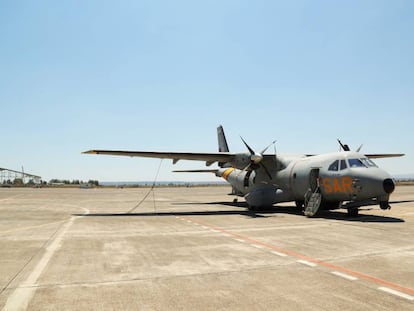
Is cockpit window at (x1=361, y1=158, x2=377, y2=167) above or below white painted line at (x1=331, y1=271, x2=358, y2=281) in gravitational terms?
above

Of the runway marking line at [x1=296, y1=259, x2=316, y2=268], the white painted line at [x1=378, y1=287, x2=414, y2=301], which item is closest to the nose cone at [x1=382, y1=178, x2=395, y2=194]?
the runway marking line at [x1=296, y1=259, x2=316, y2=268]

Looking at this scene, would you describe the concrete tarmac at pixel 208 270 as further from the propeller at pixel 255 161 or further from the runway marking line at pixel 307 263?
the propeller at pixel 255 161

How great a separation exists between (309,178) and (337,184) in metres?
1.97

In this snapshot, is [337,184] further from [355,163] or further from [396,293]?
[396,293]

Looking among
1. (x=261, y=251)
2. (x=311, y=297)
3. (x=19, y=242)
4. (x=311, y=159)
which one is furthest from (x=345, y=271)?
(x=311, y=159)

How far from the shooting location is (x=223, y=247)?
31.7ft

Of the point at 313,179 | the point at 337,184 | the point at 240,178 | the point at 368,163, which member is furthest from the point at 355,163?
the point at 240,178

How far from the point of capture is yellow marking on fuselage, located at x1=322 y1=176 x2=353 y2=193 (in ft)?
55.5

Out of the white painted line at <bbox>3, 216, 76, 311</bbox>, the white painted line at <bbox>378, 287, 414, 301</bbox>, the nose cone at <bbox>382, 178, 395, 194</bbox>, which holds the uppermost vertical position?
the nose cone at <bbox>382, 178, 395, 194</bbox>

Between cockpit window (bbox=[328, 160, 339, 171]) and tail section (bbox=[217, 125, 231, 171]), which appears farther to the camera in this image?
tail section (bbox=[217, 125, 231, 171])

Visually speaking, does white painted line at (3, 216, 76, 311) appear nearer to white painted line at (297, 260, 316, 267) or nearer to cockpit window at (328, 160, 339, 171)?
white painted line at (297, 260, 316, 267)

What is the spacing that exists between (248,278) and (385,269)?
2.89m

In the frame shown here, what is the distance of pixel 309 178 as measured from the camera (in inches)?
759

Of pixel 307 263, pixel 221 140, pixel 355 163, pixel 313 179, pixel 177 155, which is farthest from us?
pixel 221 140
